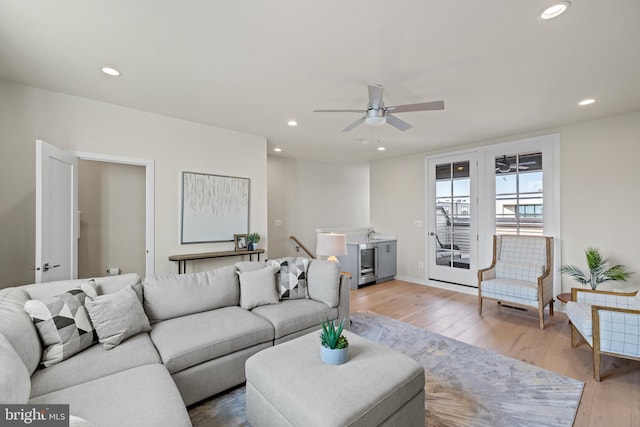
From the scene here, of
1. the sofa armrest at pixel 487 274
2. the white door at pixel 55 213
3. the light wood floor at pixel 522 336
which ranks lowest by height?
the light wood floor at pixel 522 336

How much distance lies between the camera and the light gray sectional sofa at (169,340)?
1.27 metres

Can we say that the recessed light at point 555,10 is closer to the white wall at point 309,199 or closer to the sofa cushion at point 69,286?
the sofa cushion at point 69,286

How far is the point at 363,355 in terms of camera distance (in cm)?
174

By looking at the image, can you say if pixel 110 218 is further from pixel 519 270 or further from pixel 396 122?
pixel 519 270

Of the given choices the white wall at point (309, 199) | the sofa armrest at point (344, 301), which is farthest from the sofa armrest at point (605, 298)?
the white wall at point (309, 199)

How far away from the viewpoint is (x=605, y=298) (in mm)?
2656

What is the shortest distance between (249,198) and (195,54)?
237cm

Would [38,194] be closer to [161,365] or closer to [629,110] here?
[161,365]

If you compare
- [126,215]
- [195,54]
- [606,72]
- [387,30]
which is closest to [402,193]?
[606,72]

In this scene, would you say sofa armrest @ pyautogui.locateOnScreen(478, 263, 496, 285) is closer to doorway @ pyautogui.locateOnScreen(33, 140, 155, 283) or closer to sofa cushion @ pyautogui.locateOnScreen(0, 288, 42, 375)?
sofa cushion @ pyautogui.locateOnScreen(0, 288, 42, 375)

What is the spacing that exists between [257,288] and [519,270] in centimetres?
351

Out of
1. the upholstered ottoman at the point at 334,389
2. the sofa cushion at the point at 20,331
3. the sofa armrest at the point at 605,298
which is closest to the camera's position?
the upholstered ottoman at the point at 334,389

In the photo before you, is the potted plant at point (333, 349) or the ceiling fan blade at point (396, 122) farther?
the ceiling fan blade at point (396, 122)

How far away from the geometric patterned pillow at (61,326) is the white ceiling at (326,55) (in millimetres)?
1833
